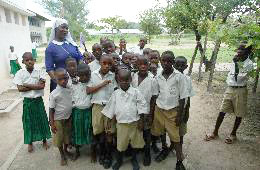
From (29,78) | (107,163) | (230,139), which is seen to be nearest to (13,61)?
(29,78)

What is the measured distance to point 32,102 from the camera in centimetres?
422

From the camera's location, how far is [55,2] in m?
55.1

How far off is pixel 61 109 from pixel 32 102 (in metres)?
0.84

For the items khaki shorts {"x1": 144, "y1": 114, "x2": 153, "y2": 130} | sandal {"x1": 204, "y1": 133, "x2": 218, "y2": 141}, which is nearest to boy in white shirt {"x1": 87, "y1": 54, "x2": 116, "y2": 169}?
khaki shorts {"x1": 144, "y1": 114, "x2": 153, "y2": 130}

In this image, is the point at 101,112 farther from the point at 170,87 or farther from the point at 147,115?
the point at 170,87

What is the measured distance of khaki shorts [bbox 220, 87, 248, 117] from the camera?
4.33m

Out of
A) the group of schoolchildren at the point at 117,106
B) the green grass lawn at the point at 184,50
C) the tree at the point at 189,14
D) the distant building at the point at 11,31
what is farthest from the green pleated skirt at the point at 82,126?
the distant building at the point at 11,31

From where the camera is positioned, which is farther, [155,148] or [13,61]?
[13,61]

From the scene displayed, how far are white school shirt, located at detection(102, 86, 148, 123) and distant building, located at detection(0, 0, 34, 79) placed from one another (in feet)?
29.3

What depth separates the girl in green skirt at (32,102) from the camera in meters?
4.07

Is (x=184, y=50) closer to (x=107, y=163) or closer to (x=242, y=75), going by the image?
(x=242, y=75)

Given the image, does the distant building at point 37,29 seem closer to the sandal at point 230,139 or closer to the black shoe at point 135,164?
the sandal at point 230,139

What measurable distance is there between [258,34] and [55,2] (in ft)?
191

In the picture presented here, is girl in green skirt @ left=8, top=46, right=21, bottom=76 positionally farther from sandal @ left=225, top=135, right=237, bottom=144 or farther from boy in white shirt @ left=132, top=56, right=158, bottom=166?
sandal @ left=225, top=135, right=237, bottom=144
